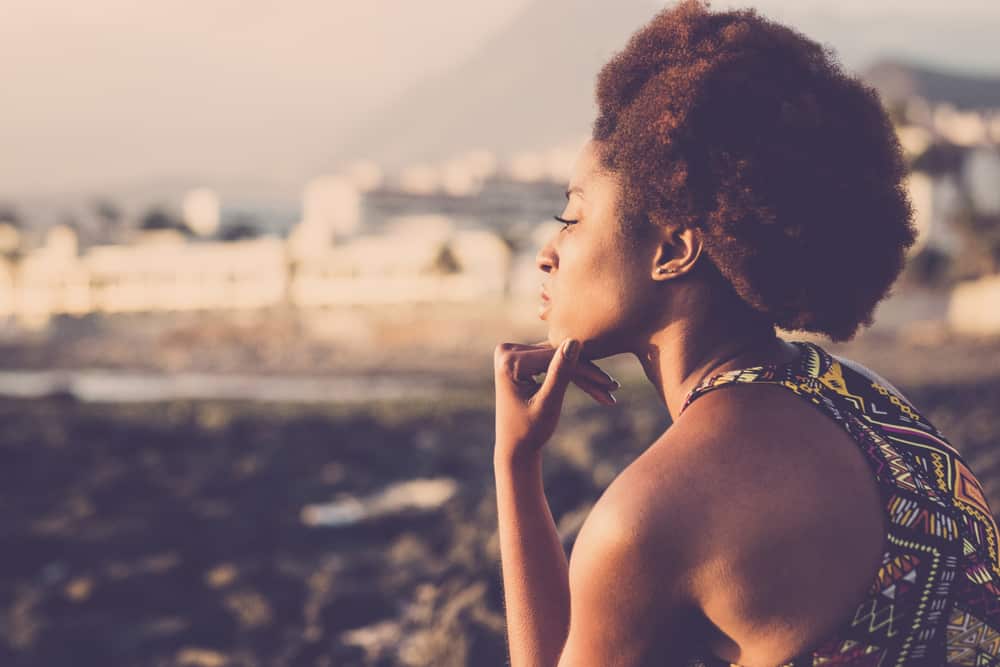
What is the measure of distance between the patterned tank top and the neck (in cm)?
4

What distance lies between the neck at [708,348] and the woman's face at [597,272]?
0.05 meters

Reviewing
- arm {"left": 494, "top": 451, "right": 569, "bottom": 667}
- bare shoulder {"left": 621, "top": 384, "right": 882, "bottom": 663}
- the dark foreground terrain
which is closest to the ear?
bare shoulder {"left": 621, "top": 384, "right": 882, "bottom": 663}

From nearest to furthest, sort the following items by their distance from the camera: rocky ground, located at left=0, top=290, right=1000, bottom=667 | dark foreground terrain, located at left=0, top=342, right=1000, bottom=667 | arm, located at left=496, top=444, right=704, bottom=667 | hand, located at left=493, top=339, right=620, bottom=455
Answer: arm, located at left=496, top=444, right=704, bottom=667 < hand, located at left=493, top=339, right=620, bottom=455 < dark foreground terrain, located at left=0, top=342, right=1000, bottom=667 < rocky ground, located at left=0, top=290, right=1000, bottom=667

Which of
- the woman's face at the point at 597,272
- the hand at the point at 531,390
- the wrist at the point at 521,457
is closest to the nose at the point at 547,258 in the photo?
the woman's face at the point at 597,272

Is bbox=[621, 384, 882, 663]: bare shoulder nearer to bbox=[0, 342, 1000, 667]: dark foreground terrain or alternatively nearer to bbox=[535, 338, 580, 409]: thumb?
bbox=[535, 338, 580, 409]: thumb

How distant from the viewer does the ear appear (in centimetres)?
156

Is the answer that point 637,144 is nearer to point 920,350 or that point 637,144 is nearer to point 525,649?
point 525,649

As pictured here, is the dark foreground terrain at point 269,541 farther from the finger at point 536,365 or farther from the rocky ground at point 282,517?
the finger at point 536,365

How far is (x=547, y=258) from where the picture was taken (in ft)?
5.79

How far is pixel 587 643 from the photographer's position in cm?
139

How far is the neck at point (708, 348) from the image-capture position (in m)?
1.60

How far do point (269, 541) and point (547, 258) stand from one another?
749cm

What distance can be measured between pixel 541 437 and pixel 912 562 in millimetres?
608

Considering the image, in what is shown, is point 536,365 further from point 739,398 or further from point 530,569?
point 739,398
